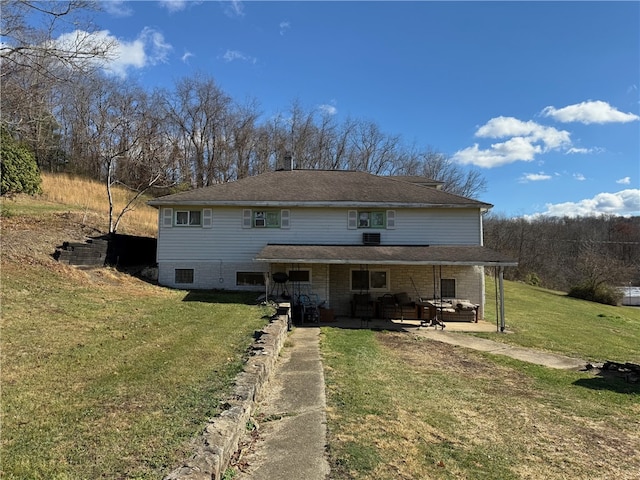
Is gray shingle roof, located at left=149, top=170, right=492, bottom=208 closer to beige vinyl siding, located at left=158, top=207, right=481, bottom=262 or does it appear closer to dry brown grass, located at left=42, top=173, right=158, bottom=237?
beige vinyl siding, located at left=158, top=207, right=481, bottom=262

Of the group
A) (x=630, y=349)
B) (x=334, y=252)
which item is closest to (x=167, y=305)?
(x=334, y=252)

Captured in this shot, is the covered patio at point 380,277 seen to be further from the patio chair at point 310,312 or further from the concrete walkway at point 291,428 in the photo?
the concrete walkway at point 291,428

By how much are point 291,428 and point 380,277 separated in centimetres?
1378

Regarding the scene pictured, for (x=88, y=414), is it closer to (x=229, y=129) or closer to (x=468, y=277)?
(x=468, y=277)

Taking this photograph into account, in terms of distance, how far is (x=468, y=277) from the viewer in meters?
18.3

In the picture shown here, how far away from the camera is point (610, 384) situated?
850cm

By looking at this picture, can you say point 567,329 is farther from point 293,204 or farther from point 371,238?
point 293,204

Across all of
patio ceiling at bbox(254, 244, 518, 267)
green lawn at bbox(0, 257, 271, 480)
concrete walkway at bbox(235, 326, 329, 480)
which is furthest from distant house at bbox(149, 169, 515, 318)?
concrete walkway at bbox(235, 326, 329, 480)

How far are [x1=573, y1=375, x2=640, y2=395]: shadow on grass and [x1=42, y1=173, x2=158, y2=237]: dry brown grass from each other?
785 inches

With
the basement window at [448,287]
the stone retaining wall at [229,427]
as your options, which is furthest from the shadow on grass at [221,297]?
the basement window at [448,287]

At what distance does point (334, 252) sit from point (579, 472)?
12.5 meters

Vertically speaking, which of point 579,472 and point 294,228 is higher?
point 294,228

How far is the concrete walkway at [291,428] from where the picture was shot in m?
3.91

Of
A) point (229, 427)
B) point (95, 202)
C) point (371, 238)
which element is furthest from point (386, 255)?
point (95, 202)
